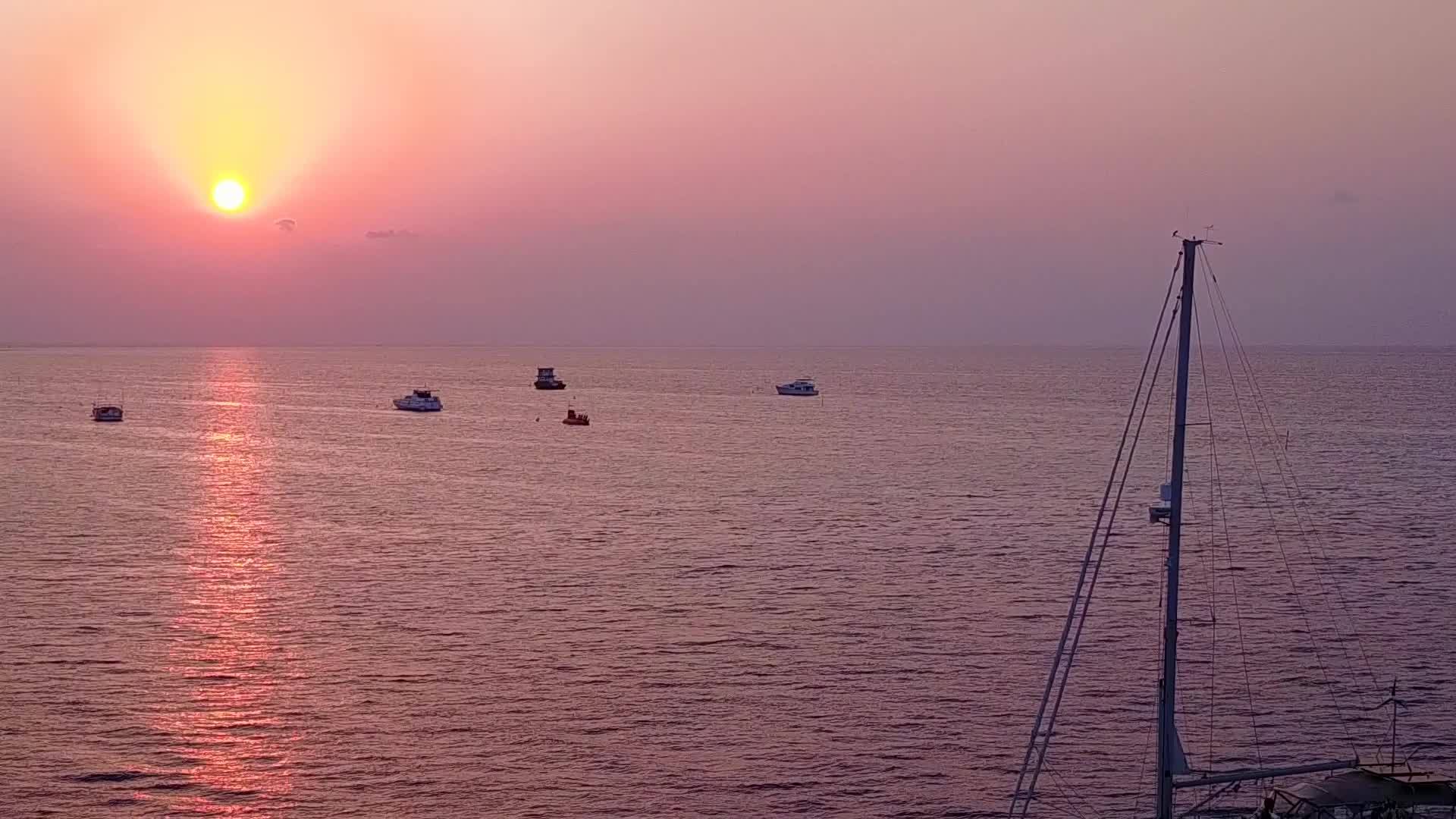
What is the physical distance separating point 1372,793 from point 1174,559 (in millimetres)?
6751

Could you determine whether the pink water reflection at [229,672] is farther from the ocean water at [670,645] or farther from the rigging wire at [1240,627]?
the rigging wire at [1240,627]

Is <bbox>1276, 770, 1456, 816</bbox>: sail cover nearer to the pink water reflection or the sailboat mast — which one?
the sailboat mast

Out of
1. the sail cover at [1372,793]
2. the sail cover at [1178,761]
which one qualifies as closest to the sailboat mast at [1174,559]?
the sail cover at [1178,761]

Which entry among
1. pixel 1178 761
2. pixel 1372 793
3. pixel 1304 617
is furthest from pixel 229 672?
pixel 1304 617

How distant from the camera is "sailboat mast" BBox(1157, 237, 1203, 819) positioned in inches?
1282

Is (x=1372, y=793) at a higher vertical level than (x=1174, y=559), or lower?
lower

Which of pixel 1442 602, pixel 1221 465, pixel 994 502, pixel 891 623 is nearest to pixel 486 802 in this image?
pixel 891 623

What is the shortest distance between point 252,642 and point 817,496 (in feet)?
186

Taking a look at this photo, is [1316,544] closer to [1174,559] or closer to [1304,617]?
[1304,617]

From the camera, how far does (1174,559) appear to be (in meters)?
32.9

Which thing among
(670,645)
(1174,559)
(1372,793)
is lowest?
(670,645)

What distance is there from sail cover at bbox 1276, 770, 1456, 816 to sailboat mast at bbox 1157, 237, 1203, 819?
9.27 feet

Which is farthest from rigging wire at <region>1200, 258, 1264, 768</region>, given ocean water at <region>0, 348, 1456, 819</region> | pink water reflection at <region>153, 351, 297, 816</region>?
→ pink water reflection at <region>153, 351, 297, 816</region>

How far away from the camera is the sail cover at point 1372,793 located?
105 ft
